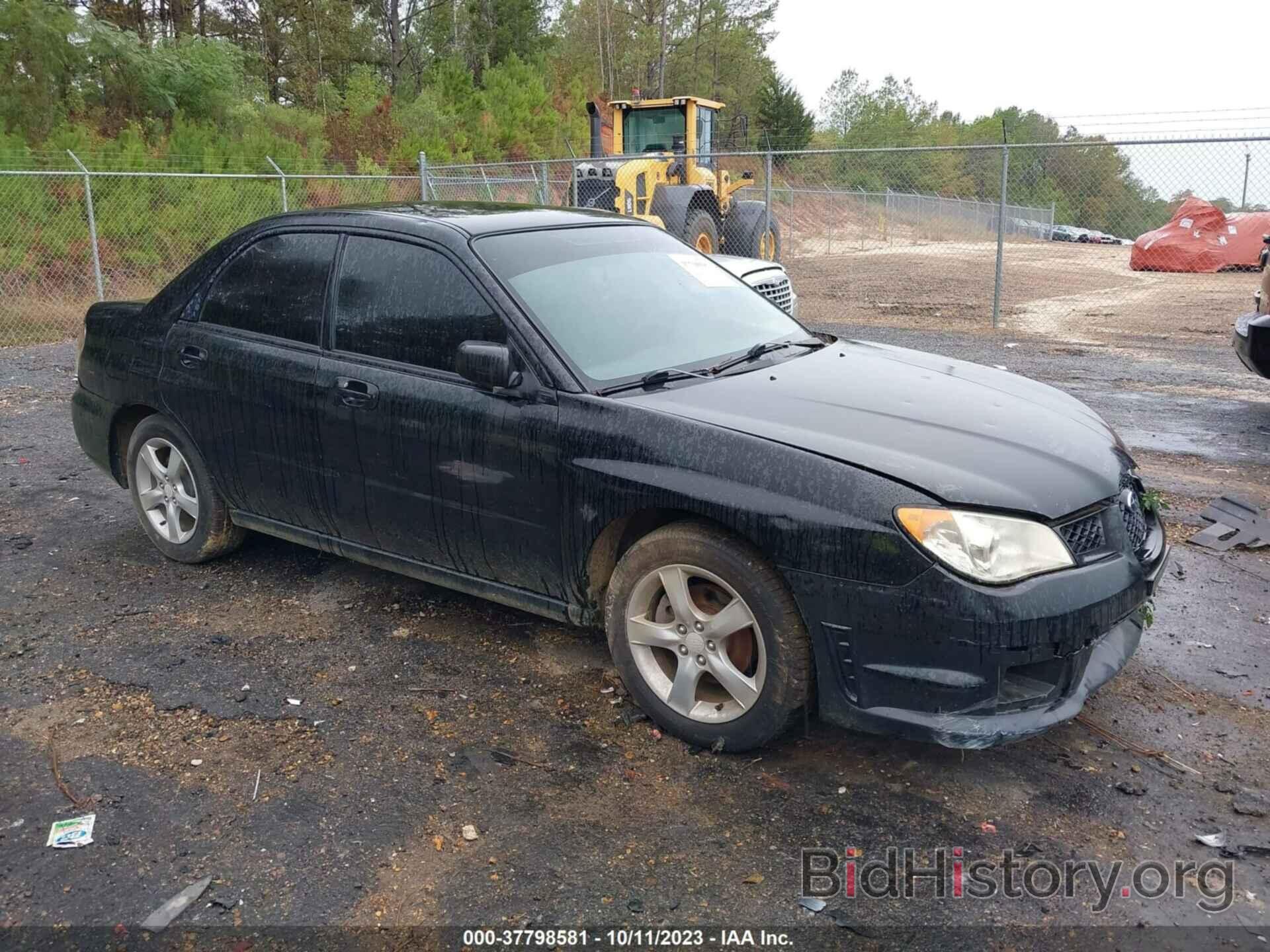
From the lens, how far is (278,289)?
4.39 meters

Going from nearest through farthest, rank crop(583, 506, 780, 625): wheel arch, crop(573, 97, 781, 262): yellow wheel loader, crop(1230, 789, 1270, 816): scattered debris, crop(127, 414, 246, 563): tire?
crop(1230, 789, 1270, 816): scattered debris, crop(583, 506, 780, 625): wheel arch, crop(127, 414, 246, 563): tire, crop(573, 97, 781, 262): yellow wheel loader

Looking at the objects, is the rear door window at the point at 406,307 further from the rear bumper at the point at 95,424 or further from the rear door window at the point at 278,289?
the rear bumper at the point at 95,424

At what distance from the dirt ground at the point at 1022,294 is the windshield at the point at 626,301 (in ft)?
32.1

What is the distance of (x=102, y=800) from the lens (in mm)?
3121

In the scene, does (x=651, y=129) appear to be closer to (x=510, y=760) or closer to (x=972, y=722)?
(x=510, y=760)

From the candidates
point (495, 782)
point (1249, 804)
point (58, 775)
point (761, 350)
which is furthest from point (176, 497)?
point (1249, 804)

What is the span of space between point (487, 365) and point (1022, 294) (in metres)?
17.7

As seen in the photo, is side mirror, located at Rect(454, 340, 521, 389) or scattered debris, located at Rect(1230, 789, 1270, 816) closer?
scattered debris, located at Rect(1230, 789, 1270, 816)

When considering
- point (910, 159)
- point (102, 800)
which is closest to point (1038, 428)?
point (102, 800)

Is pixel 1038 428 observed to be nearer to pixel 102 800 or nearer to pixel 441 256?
pixel 441 256

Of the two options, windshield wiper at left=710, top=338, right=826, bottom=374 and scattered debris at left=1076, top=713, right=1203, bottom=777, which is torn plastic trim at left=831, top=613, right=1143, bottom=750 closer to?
scattered debris at left=1076, top=713, right=1203, bottom=777

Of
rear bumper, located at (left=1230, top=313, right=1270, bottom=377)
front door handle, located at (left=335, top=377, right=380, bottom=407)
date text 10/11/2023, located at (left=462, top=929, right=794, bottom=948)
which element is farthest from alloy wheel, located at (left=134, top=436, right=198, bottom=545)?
rear bumper, located at (left=1230, top=313, right=1270, bottom=377)

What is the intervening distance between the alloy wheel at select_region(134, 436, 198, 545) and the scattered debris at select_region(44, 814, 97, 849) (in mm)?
2022

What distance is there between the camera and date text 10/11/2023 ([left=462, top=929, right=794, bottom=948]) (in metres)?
2.52
